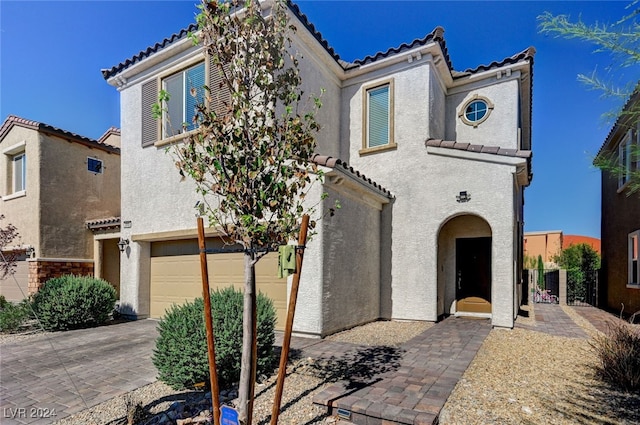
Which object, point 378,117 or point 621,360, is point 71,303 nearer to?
point 378,117

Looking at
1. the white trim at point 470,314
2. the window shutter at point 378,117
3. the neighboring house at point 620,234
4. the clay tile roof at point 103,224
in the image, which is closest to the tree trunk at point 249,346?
the window shutter at point 378,117

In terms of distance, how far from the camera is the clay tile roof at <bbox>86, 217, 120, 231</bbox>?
517 inches

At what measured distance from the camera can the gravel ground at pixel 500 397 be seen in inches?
171

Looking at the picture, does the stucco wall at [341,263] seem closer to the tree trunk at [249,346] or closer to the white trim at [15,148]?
the tree trunk at [249,346]

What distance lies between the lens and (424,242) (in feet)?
34.9

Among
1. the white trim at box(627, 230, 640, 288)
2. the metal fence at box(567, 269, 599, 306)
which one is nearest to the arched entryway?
the white trim at box(627, 230, 640, 288)

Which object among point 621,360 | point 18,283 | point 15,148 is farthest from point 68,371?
point 15,148

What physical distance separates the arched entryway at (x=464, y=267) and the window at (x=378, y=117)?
11.1 feet

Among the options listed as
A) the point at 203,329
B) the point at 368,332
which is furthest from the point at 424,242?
the point at 203,329

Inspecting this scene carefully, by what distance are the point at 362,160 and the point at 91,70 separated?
32.6ft

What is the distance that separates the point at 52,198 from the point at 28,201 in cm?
94

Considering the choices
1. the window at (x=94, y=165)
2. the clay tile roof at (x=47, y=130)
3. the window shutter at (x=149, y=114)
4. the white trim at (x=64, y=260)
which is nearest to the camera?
the window shutter at (x=149, y=114)

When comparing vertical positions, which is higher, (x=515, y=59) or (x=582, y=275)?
(x=515, y=59)

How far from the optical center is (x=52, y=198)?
531 inches
